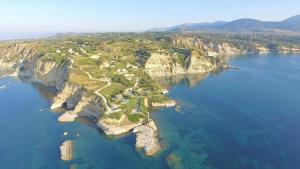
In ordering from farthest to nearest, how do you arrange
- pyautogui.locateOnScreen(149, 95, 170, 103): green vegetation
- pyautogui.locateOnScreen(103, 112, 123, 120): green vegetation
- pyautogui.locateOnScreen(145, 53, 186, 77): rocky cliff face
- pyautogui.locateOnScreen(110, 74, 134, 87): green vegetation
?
pyautogui.locateOnScreen(145, 53, 186, 77): rocky cliff face
pyautogui.locateOnScreen(110, 74, 134, 87): green vegetation
pyautogui.locateOnScreen(149, 95, 170, 103): green vegetation
pyautogui.locateOnScreen(103, 112, 123, 120): green vegetation

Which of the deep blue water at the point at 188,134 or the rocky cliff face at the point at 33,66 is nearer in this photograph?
the deep blue water at the point at 188,134

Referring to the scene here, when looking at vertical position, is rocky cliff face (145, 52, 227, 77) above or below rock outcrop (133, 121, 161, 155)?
above

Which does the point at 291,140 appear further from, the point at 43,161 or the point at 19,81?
the point at 19,81

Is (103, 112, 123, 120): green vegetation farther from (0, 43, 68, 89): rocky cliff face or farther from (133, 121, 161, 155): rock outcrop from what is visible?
(0, 43, 68, 89): rocky cliff face

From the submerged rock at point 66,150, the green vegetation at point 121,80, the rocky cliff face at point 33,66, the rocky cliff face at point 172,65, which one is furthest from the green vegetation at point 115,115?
the rocky cliff face at point 172,65

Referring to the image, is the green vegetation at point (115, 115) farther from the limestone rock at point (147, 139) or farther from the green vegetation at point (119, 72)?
the limestone rock at point (147, 139)

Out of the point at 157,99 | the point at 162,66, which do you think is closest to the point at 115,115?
the point at 157,99

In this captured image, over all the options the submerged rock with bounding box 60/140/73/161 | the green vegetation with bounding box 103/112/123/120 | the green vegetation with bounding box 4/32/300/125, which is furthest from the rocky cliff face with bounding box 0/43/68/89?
the submerged rock with bounding box 60/140/73/161

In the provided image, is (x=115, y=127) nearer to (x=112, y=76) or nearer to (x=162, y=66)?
(x=112, y=76)

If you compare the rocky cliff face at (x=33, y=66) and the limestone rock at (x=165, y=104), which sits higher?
the rocky cliff face at (x=33, y=66)
